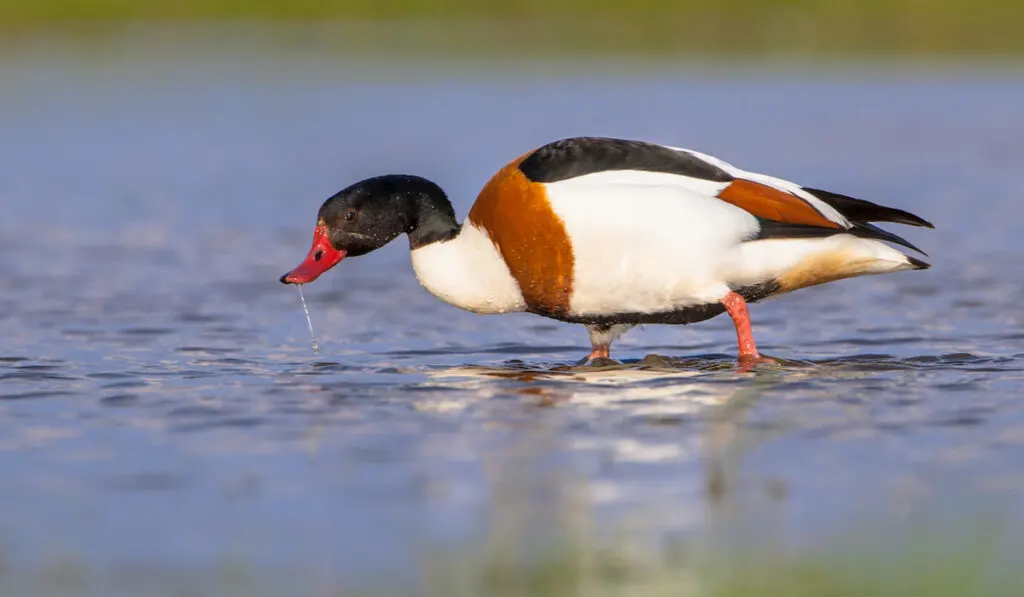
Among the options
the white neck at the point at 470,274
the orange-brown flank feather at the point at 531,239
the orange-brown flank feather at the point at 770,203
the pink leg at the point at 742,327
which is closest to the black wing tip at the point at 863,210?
the orange-brown flank feather at the point at 770,203

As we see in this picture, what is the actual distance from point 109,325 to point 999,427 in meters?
4.89

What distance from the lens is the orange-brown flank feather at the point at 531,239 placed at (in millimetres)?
7082

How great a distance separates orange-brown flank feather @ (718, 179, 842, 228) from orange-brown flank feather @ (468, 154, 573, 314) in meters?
0.75

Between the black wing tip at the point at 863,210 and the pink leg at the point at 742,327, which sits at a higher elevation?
the black wing tip at the point at 863,210

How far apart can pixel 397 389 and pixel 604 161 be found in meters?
1.33

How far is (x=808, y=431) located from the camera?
5.86m

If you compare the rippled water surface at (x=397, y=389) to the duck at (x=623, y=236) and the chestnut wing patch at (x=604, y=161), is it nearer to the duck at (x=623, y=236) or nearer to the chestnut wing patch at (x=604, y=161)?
the duck at (x=623, y=236)

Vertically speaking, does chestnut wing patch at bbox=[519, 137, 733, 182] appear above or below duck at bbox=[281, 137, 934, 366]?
above

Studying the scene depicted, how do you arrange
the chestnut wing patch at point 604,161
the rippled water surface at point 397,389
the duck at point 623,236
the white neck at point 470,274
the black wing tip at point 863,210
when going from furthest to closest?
the black wing tip at point 863,210, the white neck at point 470,274, the chestnut wing patch at point 604,161, the duck at point 623,236, the rippled water surface at point 397,389

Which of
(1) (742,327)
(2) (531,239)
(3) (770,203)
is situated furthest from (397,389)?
(3) (770,203)

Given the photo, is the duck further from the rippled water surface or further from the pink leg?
the rippled water surface

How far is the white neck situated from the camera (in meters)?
7.30

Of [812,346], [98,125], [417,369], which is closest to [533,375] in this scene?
[417,369]

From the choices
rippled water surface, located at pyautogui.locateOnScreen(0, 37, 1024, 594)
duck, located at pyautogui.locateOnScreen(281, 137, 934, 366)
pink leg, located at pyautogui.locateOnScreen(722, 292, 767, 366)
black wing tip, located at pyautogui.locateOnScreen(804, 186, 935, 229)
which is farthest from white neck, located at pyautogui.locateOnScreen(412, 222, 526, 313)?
black wing tip, located at pyautogui.locateOnScreen(804, 186, 935, 229)
